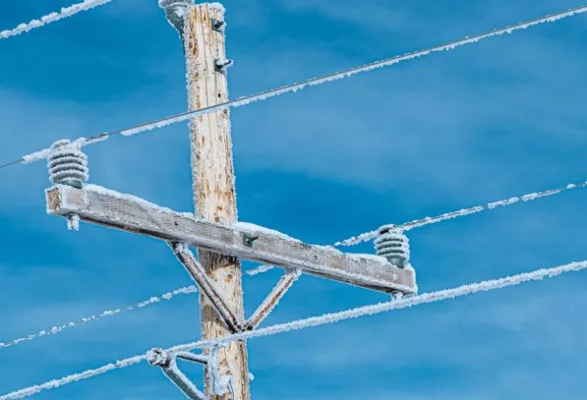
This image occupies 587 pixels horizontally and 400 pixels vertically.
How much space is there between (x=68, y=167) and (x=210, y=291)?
61.4 inches

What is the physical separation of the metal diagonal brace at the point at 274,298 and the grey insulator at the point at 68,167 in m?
1.81

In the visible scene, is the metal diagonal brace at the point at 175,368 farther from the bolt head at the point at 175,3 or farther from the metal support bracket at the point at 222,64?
the bolt head at the point at 175,3

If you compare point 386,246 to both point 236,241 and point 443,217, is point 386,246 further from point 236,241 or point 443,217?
point 236,241

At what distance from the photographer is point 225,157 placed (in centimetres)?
1202

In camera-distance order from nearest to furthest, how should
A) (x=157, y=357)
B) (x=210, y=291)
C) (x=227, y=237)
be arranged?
(x=157, y=357) < (x=210, y=291) < (x=227, y=237)

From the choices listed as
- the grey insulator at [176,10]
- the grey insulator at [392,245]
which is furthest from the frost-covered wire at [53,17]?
the grey insulator at [392,245]

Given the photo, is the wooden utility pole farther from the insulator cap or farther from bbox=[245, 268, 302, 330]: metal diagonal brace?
the insulator cap

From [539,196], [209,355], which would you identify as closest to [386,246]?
[539,196]

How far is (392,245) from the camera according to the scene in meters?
13.0

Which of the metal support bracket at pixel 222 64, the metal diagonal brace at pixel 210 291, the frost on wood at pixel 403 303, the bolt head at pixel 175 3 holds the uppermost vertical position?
the bolt head at pixel 175 3

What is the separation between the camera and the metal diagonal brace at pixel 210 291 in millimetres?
11297

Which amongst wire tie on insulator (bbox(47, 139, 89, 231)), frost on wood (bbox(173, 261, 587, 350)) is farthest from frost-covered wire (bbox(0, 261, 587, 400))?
wire tie on insulator (bbox(47, 139, 89, 231))

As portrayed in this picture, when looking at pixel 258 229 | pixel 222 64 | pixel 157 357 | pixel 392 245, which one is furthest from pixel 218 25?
pixel 157 357

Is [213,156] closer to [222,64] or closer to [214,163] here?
[214,163]
